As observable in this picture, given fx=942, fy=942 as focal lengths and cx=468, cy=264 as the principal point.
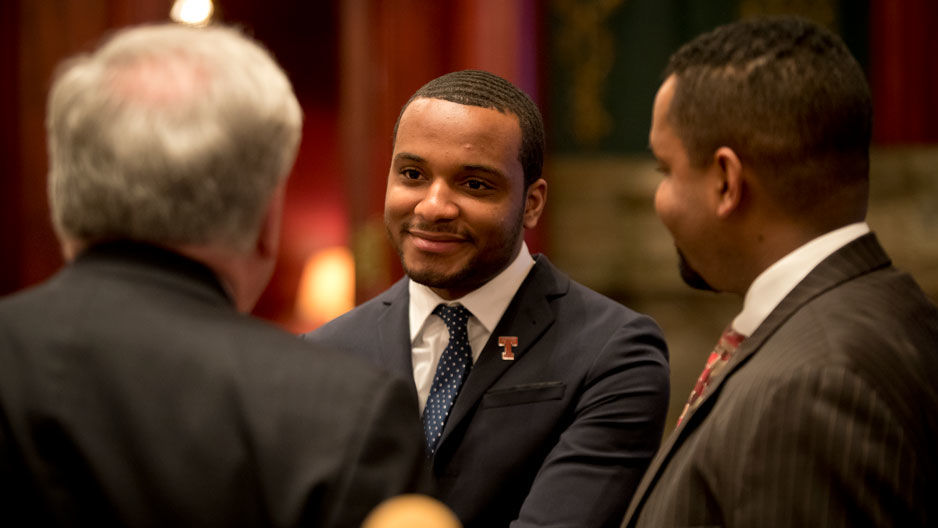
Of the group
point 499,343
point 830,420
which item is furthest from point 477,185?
point 830,420

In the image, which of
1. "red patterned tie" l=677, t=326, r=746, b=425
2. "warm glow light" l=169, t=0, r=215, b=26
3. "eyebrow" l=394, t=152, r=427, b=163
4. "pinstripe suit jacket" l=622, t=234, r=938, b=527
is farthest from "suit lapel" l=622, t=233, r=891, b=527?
"warm glow light" l=169, t=0, r=215, b=26

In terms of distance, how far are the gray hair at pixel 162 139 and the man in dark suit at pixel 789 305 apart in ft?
2.09

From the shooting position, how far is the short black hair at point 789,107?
4.10ft

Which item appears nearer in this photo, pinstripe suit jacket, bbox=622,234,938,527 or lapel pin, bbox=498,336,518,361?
pinstripe suit jacket, bbox=622,234,938,527

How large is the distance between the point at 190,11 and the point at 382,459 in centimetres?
399

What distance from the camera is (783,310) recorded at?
1.25 m

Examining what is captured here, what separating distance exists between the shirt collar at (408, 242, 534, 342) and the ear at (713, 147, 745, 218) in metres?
0.41

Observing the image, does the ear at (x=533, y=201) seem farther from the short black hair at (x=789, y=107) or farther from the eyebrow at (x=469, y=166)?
the short black hair at (x=789, y=107)

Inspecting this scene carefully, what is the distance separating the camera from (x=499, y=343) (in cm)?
158

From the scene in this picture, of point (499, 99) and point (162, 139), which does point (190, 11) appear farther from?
point (162, 139)

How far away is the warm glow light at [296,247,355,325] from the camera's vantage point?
18.4ft

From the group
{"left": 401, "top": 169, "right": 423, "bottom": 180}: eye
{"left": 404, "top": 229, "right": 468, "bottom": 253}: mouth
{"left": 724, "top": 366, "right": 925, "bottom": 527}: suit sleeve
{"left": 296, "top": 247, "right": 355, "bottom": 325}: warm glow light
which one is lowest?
{"left": 296, "top": 247, "right": 355, "bottom": 325}: warm glow light

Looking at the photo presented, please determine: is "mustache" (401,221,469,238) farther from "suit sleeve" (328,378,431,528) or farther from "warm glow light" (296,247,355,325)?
"warm glow light" (296,247,355,325)

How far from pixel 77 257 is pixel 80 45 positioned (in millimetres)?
3660
